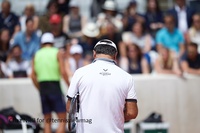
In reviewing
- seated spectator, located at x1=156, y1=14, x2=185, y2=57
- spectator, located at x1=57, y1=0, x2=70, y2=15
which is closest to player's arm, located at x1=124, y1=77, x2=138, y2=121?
seated spectator, located at x1=156, y1=14, x2=185, y2=57

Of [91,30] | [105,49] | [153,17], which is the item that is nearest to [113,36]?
[91,30]

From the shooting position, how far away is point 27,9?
54.1ft

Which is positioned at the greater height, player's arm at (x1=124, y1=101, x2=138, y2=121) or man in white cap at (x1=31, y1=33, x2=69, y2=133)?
man in white cap at (x1=31, y1=33, x2=69, y2=133)

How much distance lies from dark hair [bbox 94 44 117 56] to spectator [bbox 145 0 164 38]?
8498mm

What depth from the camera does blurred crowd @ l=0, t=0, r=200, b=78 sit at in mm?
14438

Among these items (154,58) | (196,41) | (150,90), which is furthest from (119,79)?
(196,41)

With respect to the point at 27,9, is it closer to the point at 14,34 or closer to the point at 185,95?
the point at 14,34

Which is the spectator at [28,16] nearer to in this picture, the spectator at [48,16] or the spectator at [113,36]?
the spectator at [48,16]

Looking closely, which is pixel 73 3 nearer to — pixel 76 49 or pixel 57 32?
pixel 57 32

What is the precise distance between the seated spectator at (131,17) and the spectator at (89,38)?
2.94ft

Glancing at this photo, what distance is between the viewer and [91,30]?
15352 mm

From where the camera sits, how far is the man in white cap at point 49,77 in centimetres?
1188

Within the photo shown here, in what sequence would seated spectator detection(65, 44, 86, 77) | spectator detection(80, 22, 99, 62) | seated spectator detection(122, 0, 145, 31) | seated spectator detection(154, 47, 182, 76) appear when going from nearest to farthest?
seated spectator detection(154, 47, 182, 76) → seated spectator detection(65, 44, 86, 77) → spectator detection(80, 22, 99, 62) → seated spectator detection(122, 0, 145, 31)

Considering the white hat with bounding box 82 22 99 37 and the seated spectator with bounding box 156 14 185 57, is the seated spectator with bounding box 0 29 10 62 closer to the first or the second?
the white hat with bounding box 82 22 99 37
